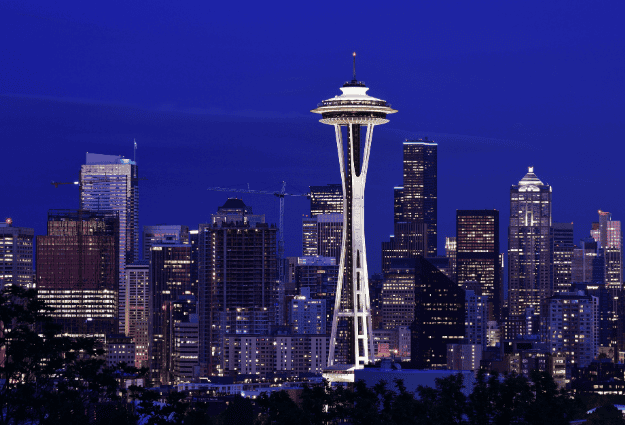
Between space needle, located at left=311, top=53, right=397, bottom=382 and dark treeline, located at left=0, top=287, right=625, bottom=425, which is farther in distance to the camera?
space needle, located at left=311, top=53, right=397, bottom=382

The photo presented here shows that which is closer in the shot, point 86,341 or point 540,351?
point 86,341

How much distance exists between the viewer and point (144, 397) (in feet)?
180

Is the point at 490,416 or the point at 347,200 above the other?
the point at 347,200

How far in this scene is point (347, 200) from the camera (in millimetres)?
160125

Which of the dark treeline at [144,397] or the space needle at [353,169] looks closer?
the dark treeline at [144,397]

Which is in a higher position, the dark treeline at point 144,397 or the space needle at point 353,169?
the space needle at point 353,169

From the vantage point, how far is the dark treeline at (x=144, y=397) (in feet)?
158

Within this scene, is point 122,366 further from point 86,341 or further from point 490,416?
point 490,416

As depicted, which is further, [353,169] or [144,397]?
[353,169]

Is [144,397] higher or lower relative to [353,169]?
lower

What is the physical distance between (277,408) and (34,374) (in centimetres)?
1856

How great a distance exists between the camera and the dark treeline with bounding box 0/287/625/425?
48250 mm

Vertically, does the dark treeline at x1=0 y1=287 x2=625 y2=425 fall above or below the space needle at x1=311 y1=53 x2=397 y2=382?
below

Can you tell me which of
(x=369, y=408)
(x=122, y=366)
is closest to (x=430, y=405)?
(x=369, y=408)
